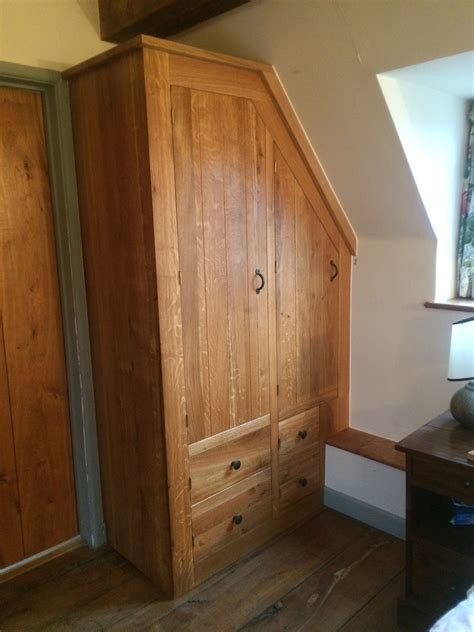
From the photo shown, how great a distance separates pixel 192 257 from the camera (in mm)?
1908

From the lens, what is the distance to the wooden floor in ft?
6.34

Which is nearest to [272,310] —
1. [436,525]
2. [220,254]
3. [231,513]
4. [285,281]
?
[285,281]

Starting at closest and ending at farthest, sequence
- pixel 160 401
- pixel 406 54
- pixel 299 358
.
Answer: pixel 406 54 → pixel 160 401 → pixel 299 358

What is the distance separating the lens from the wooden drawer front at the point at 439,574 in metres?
1.74

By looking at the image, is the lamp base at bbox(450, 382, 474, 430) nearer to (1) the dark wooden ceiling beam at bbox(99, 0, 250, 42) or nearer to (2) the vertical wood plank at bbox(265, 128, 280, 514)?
(2) the vertical wood plank at bbox(265, 128, 280, 514)

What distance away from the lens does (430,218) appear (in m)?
2.18

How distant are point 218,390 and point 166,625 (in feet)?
2.84

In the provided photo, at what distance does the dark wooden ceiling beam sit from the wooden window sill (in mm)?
1389

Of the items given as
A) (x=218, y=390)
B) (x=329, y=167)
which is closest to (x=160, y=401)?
(x=218, y=390)

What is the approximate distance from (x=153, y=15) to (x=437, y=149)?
1.23m

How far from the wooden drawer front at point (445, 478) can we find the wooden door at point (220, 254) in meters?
0.71

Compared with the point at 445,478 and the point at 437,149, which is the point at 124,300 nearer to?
the point at 445,478

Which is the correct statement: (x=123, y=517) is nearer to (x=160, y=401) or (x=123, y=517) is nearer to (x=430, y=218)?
(x=160, y=401)

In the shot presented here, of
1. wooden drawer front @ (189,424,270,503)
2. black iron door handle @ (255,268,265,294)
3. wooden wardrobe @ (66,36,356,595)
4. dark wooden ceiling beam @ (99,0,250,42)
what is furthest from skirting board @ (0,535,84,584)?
dark wooden ceiling beam @ (99,0,250,42)
